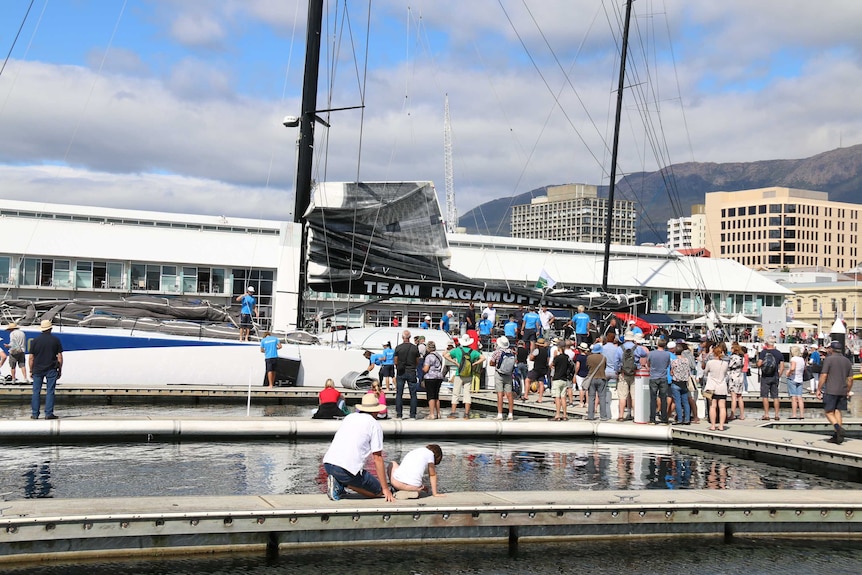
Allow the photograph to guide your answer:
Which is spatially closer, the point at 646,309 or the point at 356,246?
the point at 356,246

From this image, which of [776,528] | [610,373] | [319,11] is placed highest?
[319,11]

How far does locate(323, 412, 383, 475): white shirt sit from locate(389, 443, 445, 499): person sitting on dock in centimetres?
85

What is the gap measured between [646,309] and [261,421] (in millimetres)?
18822

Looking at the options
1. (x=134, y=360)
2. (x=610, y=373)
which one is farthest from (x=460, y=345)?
(x=134, y=360)

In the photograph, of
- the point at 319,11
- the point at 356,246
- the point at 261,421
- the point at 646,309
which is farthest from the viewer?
the point at 646,309

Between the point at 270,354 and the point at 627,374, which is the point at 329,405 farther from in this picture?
the point at 270,354

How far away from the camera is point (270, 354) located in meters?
25.6

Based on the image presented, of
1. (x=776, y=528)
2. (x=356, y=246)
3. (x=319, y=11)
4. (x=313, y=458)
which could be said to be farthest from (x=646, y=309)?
(x=776, y=528)

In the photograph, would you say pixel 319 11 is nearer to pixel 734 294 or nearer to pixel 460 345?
pixel 460 345

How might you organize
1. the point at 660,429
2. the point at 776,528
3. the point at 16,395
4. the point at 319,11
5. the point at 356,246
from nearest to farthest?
the point at 776,528, the point at 660,429, the point at 16,395, the point at 356,246, the point at 319,11

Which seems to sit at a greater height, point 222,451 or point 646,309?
point 646,309

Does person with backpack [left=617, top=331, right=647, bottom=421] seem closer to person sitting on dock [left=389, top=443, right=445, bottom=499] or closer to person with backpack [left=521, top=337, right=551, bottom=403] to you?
person with backpack [left=521, top=337, right=551, bottom=403]

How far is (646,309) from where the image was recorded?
32906mm

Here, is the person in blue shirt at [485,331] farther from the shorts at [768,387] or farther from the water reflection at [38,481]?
the water reflection at [38,481]
